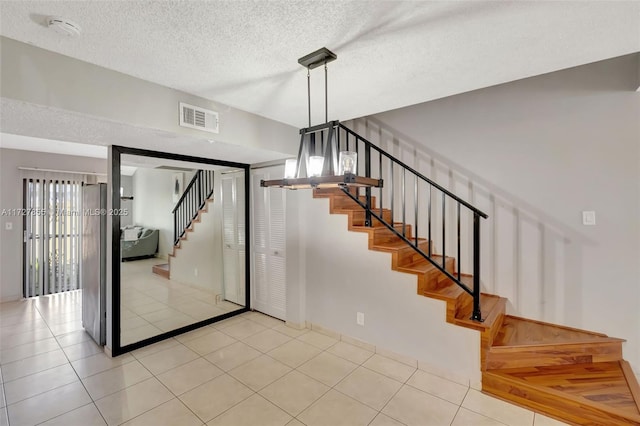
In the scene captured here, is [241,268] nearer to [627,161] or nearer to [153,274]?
[153,274]

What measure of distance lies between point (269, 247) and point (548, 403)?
3215 mm

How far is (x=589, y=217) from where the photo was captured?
277cm

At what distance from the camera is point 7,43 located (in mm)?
1796

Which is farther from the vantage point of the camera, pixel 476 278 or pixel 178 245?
pixel 178 245

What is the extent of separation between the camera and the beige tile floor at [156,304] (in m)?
3.76

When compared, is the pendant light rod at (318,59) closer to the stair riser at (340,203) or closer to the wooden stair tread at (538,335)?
the stair riser at (340,203)

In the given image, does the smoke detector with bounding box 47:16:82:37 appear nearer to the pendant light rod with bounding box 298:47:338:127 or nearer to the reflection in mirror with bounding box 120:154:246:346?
the pendant light rod with bounding box 298:47:338:127

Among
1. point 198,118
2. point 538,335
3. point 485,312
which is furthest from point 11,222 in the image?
point 538,335

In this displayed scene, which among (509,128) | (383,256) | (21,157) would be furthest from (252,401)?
(21,157)

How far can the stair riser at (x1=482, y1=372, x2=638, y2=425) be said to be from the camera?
2002 mm

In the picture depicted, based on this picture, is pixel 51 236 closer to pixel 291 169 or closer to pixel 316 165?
pixel 291 169

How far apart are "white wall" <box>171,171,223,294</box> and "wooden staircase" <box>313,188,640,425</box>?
2.65m

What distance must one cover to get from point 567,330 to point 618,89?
2.29 meters

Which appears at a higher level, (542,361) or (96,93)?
(96,93)
